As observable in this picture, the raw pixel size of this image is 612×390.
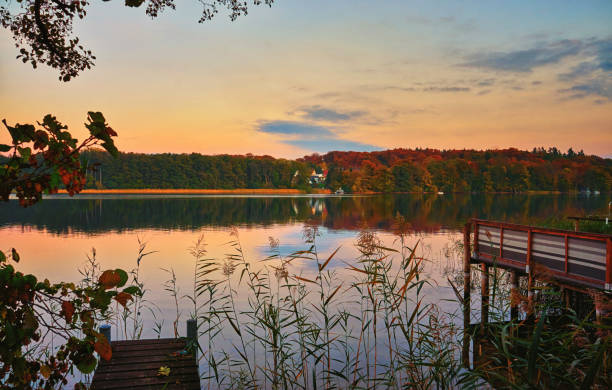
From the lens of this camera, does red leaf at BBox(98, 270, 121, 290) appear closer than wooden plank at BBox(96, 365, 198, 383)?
Yes

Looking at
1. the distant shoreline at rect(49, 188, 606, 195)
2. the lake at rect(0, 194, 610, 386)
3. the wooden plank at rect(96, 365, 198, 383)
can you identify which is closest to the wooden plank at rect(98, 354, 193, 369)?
the wooden plank at rect(96, 365, 198, 383)

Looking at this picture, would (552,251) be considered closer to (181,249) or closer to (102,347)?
(102,347)

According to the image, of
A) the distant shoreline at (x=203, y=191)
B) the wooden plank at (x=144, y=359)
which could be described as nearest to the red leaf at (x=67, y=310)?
the wooden plank at (x=144, y=359)

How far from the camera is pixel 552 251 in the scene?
405 inches

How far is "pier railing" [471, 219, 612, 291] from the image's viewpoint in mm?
9039

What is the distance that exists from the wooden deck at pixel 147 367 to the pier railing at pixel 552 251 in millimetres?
5438

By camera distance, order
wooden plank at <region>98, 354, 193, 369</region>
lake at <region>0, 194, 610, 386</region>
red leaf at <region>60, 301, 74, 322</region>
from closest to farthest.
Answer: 1. red leaf at <region>60, 301, 74, 322</region>
2. wooden plank at <region>98, 354, 193, 369</region>
3. lake at <region>0, 194, 610, 386</region>

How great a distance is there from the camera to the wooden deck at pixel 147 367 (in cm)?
609

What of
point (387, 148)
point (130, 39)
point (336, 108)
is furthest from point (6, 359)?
point (387, 148)

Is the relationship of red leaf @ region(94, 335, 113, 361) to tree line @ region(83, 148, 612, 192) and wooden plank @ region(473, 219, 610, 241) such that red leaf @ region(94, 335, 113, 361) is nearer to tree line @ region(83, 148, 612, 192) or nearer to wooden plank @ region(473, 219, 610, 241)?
wooden plank @ region(473, 219, 610, 241)

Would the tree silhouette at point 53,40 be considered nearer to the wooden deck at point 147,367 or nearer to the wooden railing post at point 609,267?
the wooden deck at point 147,367

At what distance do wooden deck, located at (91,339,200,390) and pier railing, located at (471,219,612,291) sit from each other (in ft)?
17.8

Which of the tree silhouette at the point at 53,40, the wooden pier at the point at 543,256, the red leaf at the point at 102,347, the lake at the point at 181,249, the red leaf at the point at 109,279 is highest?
the tree silhouette at the point at 53,40

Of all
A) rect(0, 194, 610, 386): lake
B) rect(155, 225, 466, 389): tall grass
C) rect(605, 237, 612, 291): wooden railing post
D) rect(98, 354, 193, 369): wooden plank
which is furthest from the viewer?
rect(0, 194, 610, 386): lake
